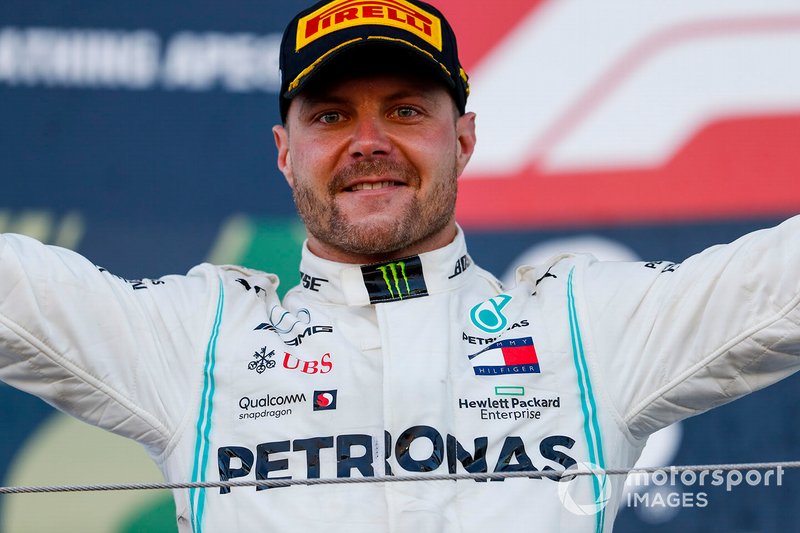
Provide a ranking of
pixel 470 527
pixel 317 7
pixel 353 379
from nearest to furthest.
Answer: pixel 470 527 < pixel 353 379 < pixel 317 7

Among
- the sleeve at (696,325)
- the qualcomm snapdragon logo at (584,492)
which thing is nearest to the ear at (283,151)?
the sleeve at (696,325)

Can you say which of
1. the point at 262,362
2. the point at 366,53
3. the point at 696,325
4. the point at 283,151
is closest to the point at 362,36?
the point at 366,53

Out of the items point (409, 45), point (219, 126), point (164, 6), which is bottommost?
point (409, 45)

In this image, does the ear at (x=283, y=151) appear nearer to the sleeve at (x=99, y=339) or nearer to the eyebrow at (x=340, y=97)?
the eyebrow at (x=340, y=97)

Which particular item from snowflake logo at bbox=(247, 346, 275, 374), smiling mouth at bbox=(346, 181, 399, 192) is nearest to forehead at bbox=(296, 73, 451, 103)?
smiling mouth at bbox=(346, 181, 399, 192)

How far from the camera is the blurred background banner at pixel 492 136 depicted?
182cm

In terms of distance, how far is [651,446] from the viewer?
5.81 ft

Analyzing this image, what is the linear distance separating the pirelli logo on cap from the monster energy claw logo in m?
0.30

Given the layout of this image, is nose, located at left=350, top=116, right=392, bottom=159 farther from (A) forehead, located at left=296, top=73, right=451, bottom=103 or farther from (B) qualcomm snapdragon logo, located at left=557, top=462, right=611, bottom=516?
(B) qualcomm snapdragon logo, located at left=557, top=462, right=611, bottom=516

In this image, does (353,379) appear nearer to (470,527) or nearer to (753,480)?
(470,527)

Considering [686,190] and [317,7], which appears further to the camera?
[686,190]

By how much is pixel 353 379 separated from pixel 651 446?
73cm

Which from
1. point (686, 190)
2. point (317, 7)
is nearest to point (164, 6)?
point (317, 7)

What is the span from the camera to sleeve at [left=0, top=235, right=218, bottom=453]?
3.62 ft
